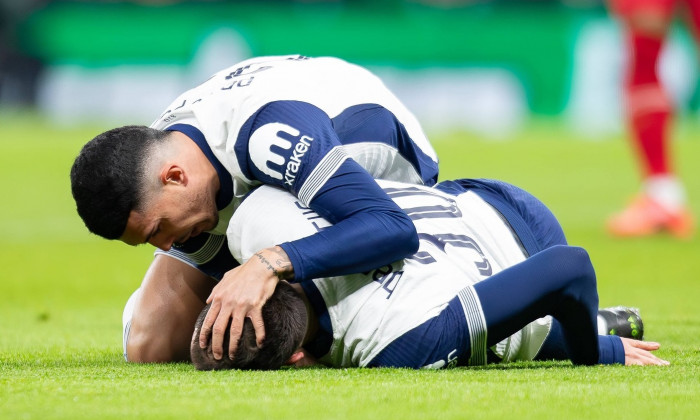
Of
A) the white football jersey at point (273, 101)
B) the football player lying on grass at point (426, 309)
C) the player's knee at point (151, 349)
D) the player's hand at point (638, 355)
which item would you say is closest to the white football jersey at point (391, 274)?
the football player lying on grass at point (426, 309)

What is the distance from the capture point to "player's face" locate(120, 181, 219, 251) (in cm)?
313

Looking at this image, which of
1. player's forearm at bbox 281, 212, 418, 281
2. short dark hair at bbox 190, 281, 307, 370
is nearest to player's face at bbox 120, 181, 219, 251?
short dark hair at bbox 190, 281, 307, 370

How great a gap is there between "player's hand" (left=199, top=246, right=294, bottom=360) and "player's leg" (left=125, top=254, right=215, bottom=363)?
1.80 feet

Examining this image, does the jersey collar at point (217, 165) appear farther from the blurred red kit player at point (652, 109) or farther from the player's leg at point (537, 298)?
the blurred red kit player at point (652, 109)

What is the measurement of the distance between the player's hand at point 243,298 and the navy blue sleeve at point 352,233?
1.9 inches

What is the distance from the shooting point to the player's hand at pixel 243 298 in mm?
2885

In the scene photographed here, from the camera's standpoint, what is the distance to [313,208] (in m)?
3.08

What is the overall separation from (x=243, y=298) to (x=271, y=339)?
0.14 meters

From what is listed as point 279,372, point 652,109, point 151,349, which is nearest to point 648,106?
point 652,109

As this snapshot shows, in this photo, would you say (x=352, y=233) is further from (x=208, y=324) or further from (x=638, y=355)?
(x=638, y=355)

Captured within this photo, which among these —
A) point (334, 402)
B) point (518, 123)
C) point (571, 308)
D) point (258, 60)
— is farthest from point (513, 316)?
point (518, 123)

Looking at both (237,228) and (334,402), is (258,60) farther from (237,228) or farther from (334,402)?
(334,402)

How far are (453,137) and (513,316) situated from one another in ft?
45.3

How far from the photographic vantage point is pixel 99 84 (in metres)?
18.3
